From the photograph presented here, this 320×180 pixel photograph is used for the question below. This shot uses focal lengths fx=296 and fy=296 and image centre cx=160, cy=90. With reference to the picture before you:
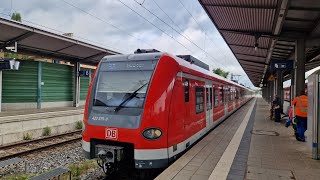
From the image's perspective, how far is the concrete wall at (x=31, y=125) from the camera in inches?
448

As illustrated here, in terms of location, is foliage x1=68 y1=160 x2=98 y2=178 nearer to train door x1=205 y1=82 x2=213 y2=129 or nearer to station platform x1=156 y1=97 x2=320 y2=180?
station platform x1=156 y1=97 x2=320 y2=180

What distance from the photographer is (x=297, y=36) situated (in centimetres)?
1145

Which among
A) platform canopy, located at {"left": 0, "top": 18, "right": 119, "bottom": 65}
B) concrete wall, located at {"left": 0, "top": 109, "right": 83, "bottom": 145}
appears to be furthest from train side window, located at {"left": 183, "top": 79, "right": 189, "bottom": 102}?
platform canopy, located at {"left": 0, "top": 18, "right": 119, "bottom": 65}

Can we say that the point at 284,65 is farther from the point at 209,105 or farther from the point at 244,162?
the point at 244,162

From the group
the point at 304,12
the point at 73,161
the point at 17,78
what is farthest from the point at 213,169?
the point at 17,78

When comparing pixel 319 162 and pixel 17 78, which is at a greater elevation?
pixel 17 78

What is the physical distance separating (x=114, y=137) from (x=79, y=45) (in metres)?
12.7

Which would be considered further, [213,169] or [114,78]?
[114,78]

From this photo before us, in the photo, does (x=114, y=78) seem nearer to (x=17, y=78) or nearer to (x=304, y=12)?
(x=304, y=12)

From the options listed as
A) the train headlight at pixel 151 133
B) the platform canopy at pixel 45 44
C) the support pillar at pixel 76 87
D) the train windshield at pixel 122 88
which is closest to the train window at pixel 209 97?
the train windshield at pixel 122 88

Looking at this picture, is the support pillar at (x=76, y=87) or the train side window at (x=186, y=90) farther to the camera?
the support pillar at (x=76, y=87)

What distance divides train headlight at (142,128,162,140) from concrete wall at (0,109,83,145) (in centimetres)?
778

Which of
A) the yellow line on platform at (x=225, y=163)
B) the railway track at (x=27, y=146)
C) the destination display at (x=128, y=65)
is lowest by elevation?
the railway track at (x=27, y=146)

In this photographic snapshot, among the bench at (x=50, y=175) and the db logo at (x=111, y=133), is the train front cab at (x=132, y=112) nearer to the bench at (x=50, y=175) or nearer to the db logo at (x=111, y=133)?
the db logo at (x=111, y=133)
